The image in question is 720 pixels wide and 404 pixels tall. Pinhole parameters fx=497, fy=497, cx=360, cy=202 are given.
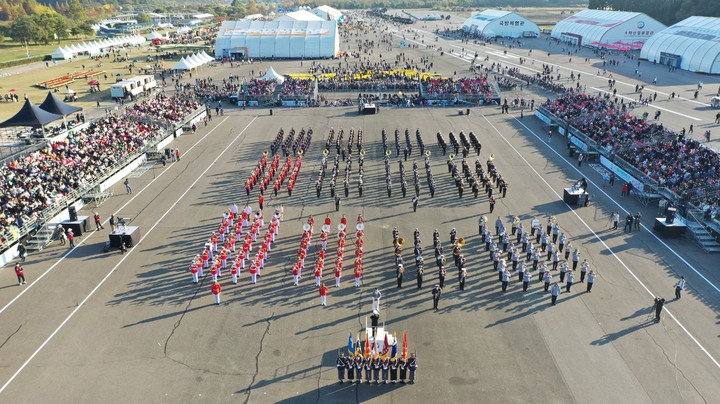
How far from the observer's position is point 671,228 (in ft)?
77.6

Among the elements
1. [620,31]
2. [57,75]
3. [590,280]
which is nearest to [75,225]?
[590,280]

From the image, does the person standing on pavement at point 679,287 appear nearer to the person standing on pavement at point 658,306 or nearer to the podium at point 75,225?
the person standing on pavement at point 658,306

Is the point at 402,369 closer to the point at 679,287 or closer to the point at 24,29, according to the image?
the point at 679,287

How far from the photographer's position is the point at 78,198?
27297mm

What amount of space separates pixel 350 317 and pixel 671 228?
16548 mm

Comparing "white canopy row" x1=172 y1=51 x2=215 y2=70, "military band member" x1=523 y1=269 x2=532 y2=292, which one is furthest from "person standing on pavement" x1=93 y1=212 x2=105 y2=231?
"white canopy row" x1=172 y1=51 x2=215 y2=70

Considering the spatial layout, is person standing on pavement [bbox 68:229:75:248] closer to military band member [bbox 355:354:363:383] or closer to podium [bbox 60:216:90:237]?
podium [bbox 60:216:90:237]

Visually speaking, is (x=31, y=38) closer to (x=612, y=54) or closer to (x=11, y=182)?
(x=11, y=182)

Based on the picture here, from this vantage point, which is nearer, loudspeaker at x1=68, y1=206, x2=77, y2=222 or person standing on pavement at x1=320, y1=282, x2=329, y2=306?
person standing on pavement at x1=320, y1=282, x2=329, y2=306

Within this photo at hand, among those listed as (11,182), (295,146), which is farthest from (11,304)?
(295,146)

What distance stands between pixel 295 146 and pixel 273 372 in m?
23.8

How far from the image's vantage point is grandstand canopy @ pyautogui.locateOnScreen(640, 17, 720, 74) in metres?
65.6

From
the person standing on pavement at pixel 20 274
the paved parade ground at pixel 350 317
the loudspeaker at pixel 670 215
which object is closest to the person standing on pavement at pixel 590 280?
the paved parade ground at pixel 350 317

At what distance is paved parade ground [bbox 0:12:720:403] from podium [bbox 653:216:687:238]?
0.40 metres
